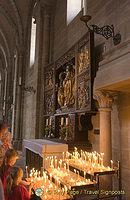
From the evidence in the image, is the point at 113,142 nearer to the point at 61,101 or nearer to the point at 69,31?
the point at 61,101

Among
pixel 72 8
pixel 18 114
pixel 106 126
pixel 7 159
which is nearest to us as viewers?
pixel 7 159

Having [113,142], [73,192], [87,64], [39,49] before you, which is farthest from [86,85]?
[39,49]

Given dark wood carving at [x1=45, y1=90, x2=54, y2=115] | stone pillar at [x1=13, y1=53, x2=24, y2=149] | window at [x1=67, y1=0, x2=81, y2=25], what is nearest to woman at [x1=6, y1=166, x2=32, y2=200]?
dark wood carving at [x1=45, y1=90, x2=54, y2=115]

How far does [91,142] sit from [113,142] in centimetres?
119

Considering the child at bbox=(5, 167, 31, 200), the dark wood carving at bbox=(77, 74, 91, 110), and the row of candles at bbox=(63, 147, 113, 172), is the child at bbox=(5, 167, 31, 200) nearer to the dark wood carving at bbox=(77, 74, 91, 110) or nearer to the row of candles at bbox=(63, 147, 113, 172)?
the row of candles at bbox=(63, 147, 113, 172)

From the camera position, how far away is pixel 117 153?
454 centimetres

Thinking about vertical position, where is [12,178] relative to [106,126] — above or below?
below


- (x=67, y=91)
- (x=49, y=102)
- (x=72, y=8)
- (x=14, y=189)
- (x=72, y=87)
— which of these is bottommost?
(x=14, y=189)

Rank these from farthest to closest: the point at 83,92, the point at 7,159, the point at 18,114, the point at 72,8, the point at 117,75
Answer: the point at 18,114 → the point at 72,8 → the point at 83,92 → the point at 117,75 → the point at 7,159

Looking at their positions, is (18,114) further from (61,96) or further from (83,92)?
(83,92)

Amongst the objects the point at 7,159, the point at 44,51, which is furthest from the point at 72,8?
the point at 7,159

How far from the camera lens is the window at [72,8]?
830 centimetres

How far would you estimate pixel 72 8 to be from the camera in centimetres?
844

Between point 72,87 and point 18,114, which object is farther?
point 18,114
